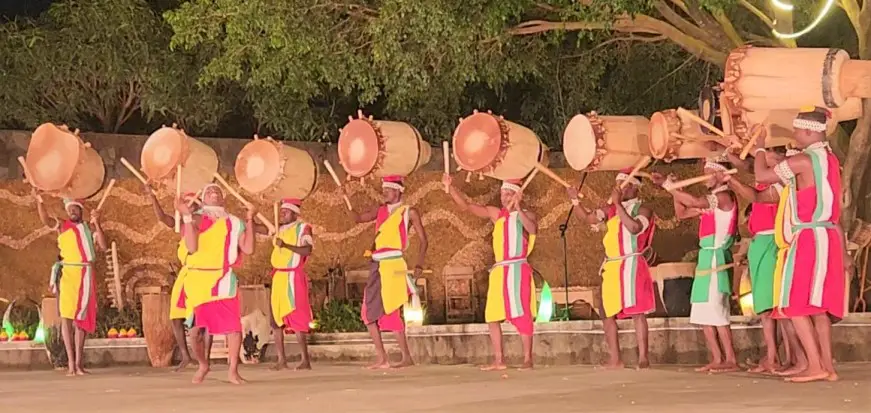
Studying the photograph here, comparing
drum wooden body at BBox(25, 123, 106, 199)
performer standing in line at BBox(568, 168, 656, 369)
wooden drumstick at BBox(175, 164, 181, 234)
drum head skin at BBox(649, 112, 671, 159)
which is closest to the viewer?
wooden drumstick at BBox(175, 164, 181, 234)

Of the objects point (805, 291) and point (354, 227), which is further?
point (354, 227)

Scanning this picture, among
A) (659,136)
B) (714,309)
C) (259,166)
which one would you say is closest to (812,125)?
(659,136)

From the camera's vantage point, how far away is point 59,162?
10109mm

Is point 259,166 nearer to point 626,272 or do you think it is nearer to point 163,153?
point 163,153

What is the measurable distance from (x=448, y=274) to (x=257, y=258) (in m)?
2.16

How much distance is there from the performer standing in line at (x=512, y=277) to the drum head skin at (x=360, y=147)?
0.71 metres

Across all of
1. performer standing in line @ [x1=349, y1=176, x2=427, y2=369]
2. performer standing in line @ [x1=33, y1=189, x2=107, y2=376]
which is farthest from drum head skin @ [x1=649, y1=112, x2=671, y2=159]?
performer standing in line @ [x1=33, y1=189, x2=107, y2=376]

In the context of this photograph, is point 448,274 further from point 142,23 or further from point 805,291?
point 805,291

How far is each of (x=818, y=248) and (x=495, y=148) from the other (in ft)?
10.1

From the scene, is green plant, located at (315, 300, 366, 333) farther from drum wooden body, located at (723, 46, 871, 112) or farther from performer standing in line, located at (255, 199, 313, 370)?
drum wooden body, located at (723, 46, 871, 112)

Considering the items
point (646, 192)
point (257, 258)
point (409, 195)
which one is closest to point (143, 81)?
point (257, 258)

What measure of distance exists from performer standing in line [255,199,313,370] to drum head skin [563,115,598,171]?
234cm

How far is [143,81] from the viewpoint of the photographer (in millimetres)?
13984

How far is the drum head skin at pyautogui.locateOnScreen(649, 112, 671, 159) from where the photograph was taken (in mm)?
8672
